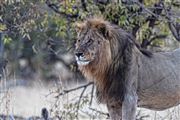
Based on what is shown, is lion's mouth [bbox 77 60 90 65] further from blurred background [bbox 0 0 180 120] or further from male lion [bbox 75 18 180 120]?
blurred background [bbox 0 0 180 120]

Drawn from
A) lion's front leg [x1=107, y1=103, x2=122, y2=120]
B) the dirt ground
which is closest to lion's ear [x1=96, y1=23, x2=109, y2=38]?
lion's front leg [x1=107, y1=103, x2=122, y2=120]

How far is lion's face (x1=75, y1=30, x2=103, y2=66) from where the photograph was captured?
7219 millimetres

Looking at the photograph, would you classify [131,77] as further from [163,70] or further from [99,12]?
[99,12]

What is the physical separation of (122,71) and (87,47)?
63cm

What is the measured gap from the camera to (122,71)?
7711mm

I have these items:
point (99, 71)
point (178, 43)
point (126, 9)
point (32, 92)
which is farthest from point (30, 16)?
point (32, 92)

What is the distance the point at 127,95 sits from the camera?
766 centimetres

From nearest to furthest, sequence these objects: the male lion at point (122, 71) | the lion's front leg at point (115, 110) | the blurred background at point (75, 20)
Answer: the male lion at point (122, 71)
the lion's front leg at point (115, 110)
the blurred background at point (75, 20)

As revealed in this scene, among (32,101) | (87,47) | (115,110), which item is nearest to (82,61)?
(87,47)

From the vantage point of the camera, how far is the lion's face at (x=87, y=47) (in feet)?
A: 23.7

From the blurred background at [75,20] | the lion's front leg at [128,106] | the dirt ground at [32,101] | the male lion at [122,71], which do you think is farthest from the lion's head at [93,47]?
the dirt ground at [32,101]

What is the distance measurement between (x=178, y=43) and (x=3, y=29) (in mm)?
3051

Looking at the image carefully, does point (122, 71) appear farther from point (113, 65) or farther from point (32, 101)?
point (32, 101)

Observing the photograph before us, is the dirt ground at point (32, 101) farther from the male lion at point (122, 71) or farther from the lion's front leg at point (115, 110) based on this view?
the lion's front leg at point (115, 110)
